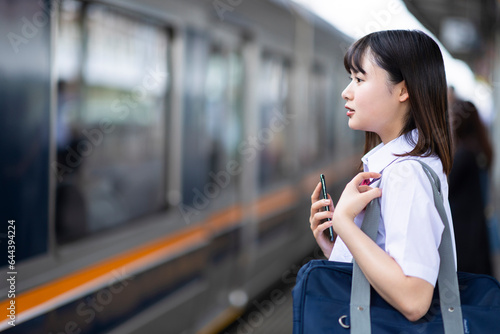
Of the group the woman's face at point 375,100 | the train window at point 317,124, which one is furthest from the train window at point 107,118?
the train window at point 317,124

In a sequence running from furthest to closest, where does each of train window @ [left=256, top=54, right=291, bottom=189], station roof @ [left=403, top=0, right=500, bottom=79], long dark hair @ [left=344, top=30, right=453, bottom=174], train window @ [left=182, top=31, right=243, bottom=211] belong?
station roof @ [left=403, top=0, right=500, bottom=79], train window @ [left=256, top=54, right=291, bottom=189], train window @ [left=182, top=31, right=243, bottom=211], long dark hair @ [left=344, top=30, right=453, bottom=174]

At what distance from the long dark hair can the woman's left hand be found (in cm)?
13

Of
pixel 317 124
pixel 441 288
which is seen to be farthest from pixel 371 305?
pixel 317 124

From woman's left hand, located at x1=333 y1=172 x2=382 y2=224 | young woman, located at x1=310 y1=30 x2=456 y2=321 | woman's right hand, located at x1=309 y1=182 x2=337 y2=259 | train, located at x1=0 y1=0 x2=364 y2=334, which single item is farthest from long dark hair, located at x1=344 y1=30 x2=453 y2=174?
train, located at x1=0 y1=0 x2=364 y2=334

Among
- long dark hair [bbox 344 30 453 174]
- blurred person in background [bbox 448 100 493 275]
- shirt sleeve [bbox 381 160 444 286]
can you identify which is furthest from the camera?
blurred person in background [bbox 448 100 493 275]

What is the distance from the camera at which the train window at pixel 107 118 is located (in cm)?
261

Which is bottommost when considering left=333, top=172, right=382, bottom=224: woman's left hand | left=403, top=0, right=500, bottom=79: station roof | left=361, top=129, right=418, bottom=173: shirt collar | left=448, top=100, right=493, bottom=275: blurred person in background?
left=448, top=100, right=493, bottom=275: blurred person in background

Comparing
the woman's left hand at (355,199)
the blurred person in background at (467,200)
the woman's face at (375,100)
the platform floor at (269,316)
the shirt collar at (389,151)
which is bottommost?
the platform floor at (269,316)

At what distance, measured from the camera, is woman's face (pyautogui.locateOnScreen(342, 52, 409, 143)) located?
1.32 metres

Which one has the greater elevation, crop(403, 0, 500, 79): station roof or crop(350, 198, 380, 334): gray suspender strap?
crop(403, 0, 500, 79): station roof

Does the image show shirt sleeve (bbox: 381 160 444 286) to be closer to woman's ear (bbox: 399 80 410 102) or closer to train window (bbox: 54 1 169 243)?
woman's ear (bbox: 399 80 410 102)

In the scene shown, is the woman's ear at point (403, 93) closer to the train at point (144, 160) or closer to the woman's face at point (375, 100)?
the woman's face at point (375, 100)

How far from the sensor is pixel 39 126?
7.68 feet

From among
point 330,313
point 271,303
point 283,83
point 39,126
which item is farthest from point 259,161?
point 330,313
